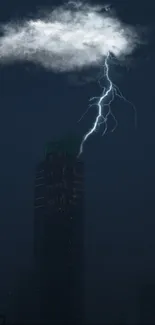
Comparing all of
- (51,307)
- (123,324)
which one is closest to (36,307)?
(51,307)

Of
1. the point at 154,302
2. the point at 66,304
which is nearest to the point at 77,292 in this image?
the point at 66,304

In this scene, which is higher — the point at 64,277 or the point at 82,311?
the point at 64,277

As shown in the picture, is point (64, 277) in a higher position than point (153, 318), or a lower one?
higher

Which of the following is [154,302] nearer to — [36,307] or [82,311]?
[82,311]

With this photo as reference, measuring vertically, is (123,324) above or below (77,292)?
below

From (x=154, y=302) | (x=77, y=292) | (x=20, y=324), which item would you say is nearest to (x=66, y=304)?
(x=77, y=292)

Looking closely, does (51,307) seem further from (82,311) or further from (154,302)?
(154,302)

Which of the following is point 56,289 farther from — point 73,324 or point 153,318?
point 153,318
